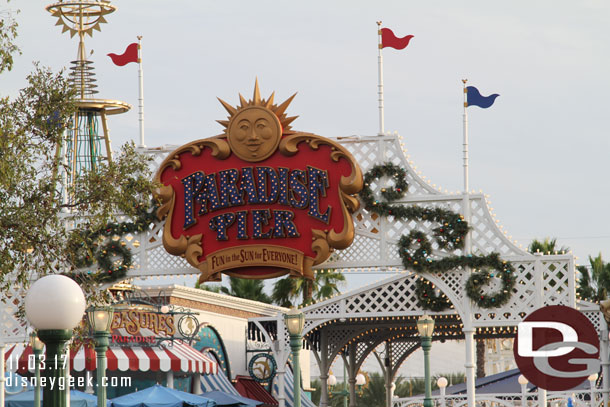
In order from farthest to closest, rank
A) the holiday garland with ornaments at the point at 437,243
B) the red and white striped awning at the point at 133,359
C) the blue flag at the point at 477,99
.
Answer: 1. the red and white striped awning at the point at 133,359
2. the blue flag at the point at 477,99
3. the holiday garland with ornaments at the point at 437,243

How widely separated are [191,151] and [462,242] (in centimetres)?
595

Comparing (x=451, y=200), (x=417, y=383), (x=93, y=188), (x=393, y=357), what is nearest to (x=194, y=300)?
(x=393, y=357)

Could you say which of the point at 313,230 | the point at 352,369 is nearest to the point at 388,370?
the point at 352,369

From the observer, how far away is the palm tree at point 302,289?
44375 mm

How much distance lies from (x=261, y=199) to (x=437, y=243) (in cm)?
367

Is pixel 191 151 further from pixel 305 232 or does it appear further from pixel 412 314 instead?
pixel 412 314

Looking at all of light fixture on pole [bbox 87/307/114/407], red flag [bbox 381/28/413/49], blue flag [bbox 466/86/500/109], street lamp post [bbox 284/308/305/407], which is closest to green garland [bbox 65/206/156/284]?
street lamp post [bbox 284/308/305/407]

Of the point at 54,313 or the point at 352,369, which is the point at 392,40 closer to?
the point at 352,369

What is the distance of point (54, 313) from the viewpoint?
27.1ft

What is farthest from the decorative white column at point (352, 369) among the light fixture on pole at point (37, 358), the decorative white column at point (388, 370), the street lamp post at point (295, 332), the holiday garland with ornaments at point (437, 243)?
the street lamp post at point (295, 332)

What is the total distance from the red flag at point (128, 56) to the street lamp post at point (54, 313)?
1700 centimetres

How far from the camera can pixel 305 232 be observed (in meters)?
22.4

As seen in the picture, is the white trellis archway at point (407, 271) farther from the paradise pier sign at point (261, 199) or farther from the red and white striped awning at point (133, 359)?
the red and white striped awning at point (133, 359)

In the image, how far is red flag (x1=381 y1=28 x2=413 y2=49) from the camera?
23.4m
